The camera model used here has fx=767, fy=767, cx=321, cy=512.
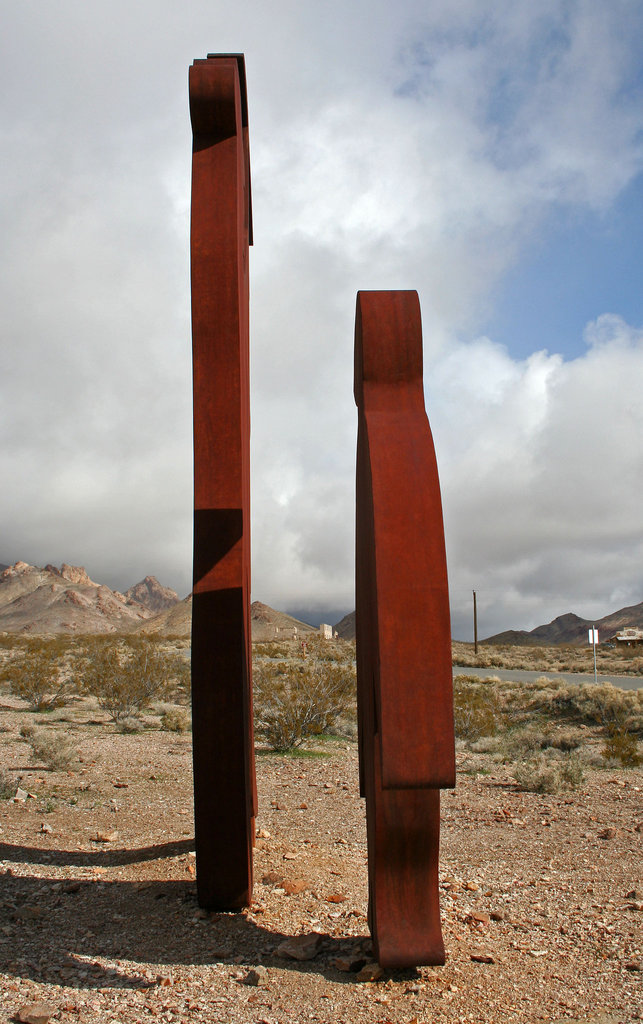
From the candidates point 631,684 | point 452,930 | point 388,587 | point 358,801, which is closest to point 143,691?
point 358,801

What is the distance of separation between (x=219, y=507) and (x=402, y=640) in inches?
82.3

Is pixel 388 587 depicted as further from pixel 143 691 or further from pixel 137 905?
pixel 143 691

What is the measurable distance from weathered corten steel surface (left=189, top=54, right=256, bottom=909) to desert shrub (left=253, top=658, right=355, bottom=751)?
712cm

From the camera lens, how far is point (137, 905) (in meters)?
5.23

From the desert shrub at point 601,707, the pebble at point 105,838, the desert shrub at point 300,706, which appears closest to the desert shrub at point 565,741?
the desert shrub at point 601,707

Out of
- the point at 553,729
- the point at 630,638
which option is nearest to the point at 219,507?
the point at 553,729

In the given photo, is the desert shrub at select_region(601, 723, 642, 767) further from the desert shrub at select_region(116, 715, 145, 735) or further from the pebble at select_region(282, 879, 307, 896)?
the desert shrub at select_region(116, 715, 145, 735)

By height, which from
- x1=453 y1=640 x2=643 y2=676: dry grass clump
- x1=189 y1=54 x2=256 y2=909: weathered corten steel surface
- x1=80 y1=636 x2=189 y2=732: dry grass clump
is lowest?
x1=453 y1=640 x2=643 y2=676: dry grass clump

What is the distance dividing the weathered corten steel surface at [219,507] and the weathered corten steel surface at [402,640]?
955 mm

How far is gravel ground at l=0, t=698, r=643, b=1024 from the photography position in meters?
3.88

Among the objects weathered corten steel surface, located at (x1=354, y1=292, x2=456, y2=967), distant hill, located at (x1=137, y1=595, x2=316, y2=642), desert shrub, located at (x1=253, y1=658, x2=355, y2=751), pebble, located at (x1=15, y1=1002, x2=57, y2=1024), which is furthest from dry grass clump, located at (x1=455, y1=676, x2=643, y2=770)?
distant hill, located at (x1=137, y1=595, x2=316, y2=642)

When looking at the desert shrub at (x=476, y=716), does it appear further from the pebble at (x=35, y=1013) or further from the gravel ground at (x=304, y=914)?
the pebble at (x=35, y=1013)

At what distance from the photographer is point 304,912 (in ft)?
16.9

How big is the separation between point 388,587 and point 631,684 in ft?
84.7
